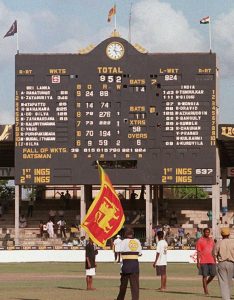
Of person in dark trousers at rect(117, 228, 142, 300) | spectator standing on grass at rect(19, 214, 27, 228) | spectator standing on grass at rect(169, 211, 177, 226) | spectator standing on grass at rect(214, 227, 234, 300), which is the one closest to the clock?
spectator standing on grass at rect(169, 211, 177, 226)

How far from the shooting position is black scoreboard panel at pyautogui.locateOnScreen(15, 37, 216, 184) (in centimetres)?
6222

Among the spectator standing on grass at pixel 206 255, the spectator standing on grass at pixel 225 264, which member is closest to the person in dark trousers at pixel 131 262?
the spectator standing on grass at pixel 225 264

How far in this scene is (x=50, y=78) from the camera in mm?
62812

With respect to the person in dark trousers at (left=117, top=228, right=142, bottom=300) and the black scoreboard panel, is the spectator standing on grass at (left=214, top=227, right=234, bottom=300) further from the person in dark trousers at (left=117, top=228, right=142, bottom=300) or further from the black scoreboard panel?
the black scoreboard panel

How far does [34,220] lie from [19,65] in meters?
14.6

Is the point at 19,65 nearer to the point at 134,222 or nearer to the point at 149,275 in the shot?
the point at 134,222

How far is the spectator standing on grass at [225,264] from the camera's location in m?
23.3

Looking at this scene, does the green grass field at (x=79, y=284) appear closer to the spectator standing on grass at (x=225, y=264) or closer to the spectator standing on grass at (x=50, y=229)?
the spectator standing on grass at (x=225, y=264)

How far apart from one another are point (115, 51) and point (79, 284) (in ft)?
91.4

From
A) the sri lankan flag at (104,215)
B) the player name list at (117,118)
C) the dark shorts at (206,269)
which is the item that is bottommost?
the dark shorts at (206,269)

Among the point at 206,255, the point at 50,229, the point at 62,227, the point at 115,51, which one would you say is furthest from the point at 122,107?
the point at 206,255

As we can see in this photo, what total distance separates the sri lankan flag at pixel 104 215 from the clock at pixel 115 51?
106 feet

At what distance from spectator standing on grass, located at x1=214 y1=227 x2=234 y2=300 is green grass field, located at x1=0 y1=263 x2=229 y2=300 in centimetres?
529

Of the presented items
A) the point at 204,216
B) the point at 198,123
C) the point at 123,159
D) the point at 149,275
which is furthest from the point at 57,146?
the point at 149,275
